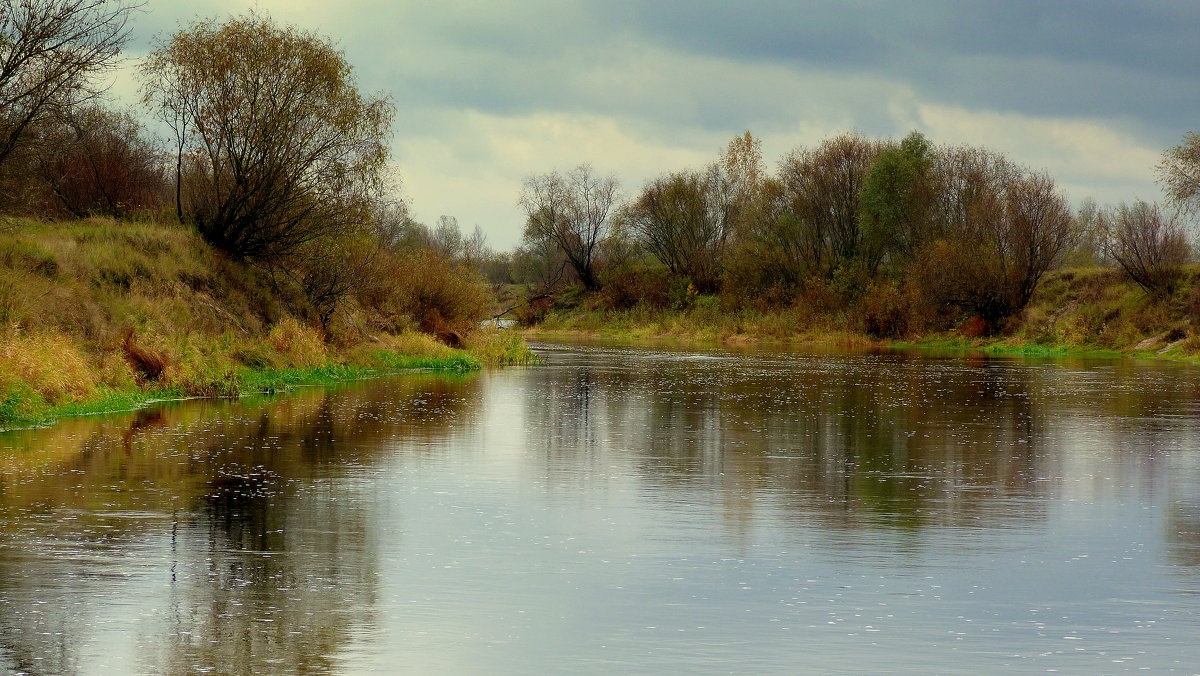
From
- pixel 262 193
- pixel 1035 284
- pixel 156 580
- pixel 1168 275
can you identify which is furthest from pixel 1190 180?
pixel 156 580

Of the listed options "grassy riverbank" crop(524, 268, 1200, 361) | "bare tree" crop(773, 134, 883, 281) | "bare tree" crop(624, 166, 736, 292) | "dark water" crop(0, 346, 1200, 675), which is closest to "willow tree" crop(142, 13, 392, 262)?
"dark water" crop(0, 346, 1200, 675)

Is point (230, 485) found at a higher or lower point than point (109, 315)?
lower

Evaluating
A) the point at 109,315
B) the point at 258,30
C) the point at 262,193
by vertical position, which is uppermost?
the point at 258,30

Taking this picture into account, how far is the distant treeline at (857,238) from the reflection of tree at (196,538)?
56588mm

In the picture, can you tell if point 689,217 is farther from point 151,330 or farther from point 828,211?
point 151,330

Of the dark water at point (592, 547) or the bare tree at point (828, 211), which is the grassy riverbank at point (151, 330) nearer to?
the dark water at point (592, 547)

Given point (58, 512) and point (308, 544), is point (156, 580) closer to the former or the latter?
point (308, 544)

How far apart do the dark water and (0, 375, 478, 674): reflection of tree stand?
4 cm

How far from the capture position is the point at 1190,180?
6231 centimetres

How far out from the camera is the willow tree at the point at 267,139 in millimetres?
38688

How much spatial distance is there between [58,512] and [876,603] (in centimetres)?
814

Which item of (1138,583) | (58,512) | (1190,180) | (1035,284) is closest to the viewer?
(1138,583)

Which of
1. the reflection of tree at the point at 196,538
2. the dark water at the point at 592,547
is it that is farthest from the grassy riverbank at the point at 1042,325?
the reflection of tree at the point at 196,538

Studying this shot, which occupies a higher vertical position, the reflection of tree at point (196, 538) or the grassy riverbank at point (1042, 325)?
the grassy riverbank at point (1042, 325)
